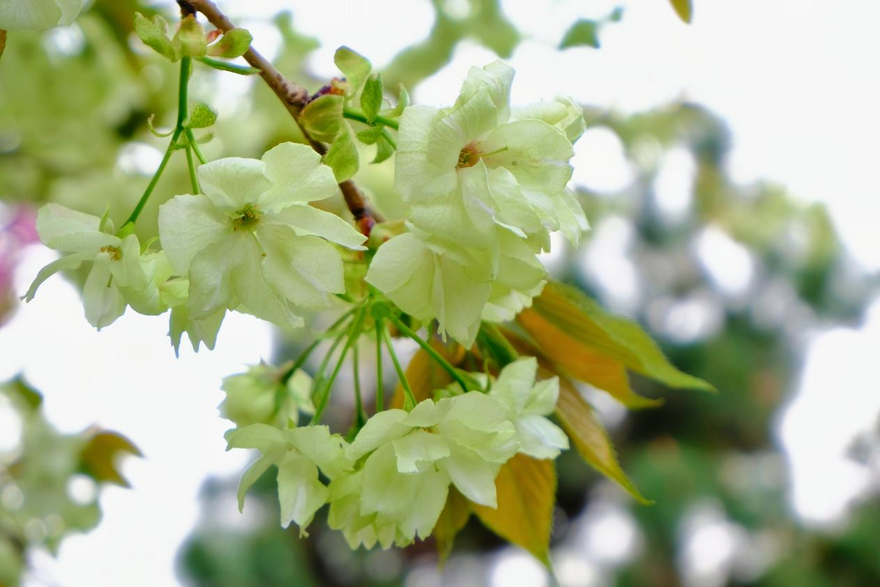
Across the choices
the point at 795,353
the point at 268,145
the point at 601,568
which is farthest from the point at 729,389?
the point at 268,145

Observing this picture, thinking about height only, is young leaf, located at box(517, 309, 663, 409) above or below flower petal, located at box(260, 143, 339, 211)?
below

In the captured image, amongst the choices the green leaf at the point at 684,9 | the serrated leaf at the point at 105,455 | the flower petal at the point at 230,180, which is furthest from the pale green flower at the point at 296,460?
the serrated leaf at the point at 105,455

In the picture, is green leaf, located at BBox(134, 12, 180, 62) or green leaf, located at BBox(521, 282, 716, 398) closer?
green leaf, located at BBox(134, 12, 180, 62)

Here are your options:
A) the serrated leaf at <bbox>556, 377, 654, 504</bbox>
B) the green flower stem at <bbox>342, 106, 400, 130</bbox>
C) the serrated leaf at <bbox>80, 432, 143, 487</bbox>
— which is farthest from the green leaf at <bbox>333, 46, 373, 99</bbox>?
the serrated leaf at <bbox>80, 432, 143, 487</bbox>

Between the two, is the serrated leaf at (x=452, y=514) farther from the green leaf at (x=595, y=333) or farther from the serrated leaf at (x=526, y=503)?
the green leaf at (x=595, y=333)

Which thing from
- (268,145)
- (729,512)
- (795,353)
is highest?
(268,145)

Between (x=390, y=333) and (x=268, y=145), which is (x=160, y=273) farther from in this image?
(x=268, y=145)

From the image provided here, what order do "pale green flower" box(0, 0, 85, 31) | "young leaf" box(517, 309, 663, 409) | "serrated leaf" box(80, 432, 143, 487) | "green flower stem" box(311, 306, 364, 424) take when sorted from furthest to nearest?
"serrated leaf" box(80, 432, 143, 487)
"young leaf" box(517, 309, 663, 409)
"green flower stem" box(311, 306, 364, 424)
"pale green flower" box(0, 0, 85, 31)

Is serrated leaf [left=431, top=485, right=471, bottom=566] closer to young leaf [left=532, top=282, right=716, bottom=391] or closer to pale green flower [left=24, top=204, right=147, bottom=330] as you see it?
young leaf [left=532, top=282, right=716, bottom=391]
